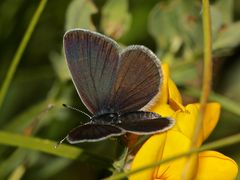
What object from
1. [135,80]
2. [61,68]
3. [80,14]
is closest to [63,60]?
[61,68]

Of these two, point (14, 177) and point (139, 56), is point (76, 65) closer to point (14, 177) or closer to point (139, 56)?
point (139, 56)

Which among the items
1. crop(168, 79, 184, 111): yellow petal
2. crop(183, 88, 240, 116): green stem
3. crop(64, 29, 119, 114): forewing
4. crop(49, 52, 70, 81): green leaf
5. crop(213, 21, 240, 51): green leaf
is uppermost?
crop(64, 29, 119, 114): forewing

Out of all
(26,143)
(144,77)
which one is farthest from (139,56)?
(26,143)

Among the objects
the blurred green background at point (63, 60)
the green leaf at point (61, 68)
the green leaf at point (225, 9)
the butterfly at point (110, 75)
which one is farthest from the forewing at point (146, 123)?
the green leaf at point (225, 9)

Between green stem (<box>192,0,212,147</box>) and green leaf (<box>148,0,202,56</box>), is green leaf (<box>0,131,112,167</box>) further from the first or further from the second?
green leaf (<box>148,0,202,56</box>)

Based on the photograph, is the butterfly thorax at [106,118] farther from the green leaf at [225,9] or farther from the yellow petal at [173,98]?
the green leaf at [225,9]

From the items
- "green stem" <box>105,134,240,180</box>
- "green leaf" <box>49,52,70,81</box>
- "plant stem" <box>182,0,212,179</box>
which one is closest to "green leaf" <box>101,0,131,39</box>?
"green leaf" <box>49,52,70,81</box>
